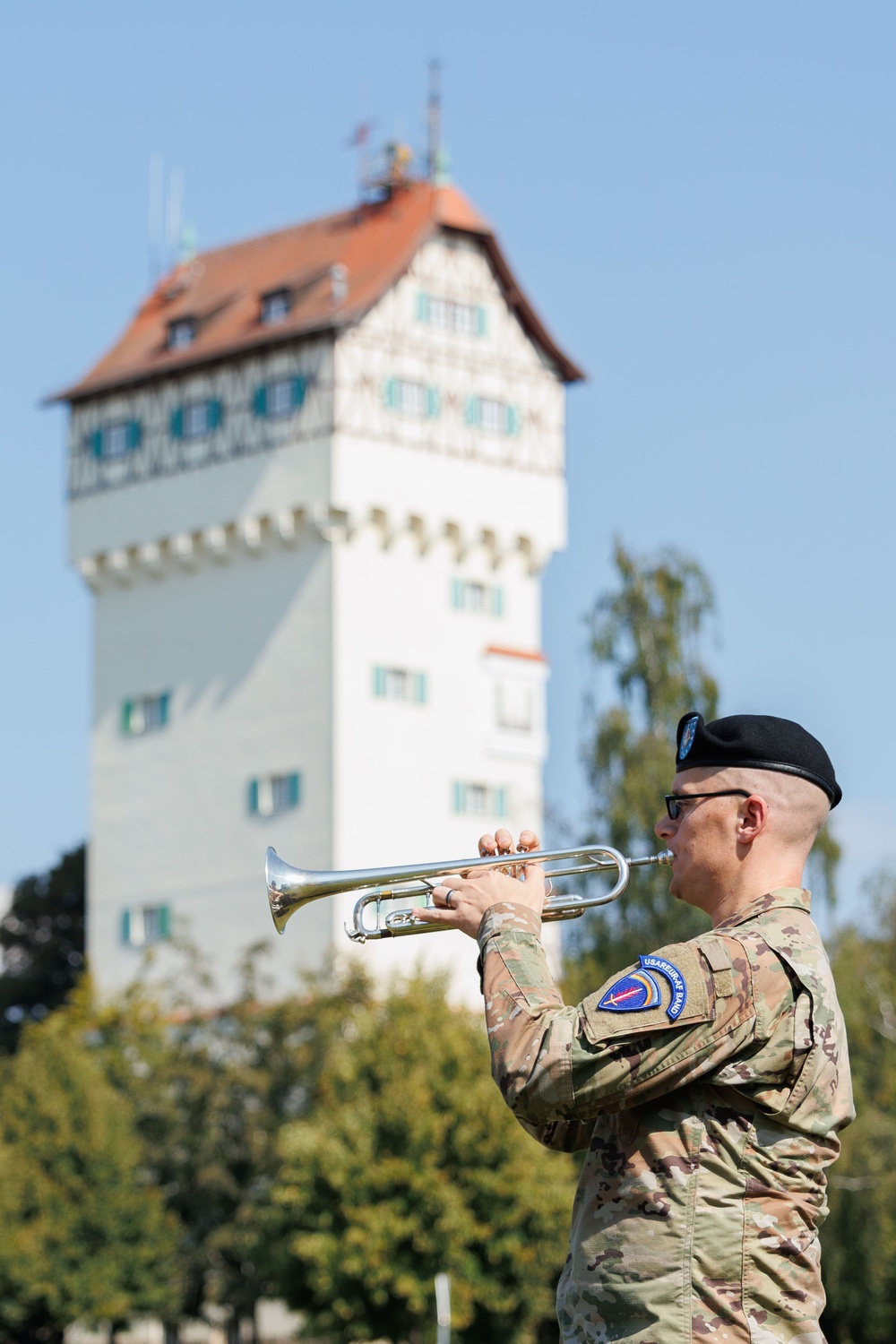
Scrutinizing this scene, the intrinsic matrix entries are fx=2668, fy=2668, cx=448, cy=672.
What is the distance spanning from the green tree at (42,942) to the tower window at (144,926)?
8.42m

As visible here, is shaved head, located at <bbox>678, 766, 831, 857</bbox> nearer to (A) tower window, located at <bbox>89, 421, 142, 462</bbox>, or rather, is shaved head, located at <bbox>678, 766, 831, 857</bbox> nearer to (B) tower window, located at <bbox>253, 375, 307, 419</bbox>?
(B) tower window, located at <bbox>253, 375, 307, 419</bbox>

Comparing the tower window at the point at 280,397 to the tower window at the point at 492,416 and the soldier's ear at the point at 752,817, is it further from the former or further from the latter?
the soldier's ear at the point at 752,817

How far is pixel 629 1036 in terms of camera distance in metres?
5.48

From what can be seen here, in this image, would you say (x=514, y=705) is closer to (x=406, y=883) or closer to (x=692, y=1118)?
(x=406, y=883)

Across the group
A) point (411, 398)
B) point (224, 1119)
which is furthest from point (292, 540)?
point (224, 1119)

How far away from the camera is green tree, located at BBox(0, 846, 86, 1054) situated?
73.6 m

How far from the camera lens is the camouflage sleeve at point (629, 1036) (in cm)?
548

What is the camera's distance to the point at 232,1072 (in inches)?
2108

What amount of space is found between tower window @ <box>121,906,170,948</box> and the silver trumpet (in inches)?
2256

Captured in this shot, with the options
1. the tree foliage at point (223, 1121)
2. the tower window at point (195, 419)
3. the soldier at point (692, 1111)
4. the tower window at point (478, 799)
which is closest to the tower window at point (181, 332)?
the tower window at point (195, 419)

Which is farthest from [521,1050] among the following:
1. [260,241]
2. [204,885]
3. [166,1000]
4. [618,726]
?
[260,241]

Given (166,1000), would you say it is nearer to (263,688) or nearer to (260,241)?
(263,688)

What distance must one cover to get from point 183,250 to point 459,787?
18.3m

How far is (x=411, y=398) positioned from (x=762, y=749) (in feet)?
191
